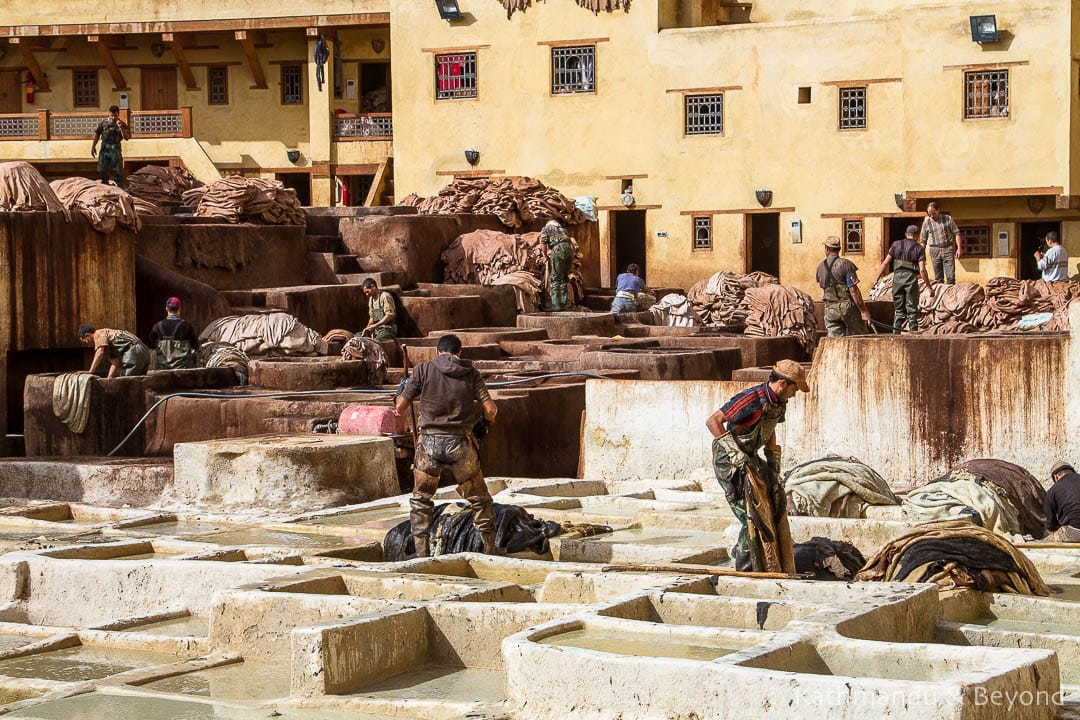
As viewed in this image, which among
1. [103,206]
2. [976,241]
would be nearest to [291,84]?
[976,241]

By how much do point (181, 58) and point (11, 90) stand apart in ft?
15.0

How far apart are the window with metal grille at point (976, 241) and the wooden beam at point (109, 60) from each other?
18765 millimetres

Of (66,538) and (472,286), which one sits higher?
(472,286)

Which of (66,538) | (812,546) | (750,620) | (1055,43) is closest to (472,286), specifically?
(1055,43)

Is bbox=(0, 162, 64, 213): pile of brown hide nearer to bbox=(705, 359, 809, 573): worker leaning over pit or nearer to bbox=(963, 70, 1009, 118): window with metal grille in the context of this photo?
bbox=(705, 359, 809, 573): worker leaning over pit

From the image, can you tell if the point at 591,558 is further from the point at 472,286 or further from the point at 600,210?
the point at 600,210

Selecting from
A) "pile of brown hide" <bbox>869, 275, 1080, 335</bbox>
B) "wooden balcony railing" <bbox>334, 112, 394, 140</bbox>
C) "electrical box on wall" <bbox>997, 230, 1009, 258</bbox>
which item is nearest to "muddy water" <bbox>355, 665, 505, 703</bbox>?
"pile of brown hide" <bbox>869, 275, 1080, 335</bbox>

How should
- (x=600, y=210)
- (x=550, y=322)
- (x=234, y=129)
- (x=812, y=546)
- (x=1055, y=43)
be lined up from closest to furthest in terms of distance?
1. (x=812, y=546)
2. (x=550, y=322)
3. (x=1055, y=43)
4. (x=600, y=210)
5. (x=234, y=129)

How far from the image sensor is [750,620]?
7.98m

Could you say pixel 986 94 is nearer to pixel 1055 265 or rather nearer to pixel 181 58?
pixel 1055 265

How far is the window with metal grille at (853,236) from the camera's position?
2980cm

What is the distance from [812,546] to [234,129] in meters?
29.3

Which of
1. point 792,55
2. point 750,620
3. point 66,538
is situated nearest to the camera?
point 750,620

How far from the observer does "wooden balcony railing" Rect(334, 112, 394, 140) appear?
35531mm
